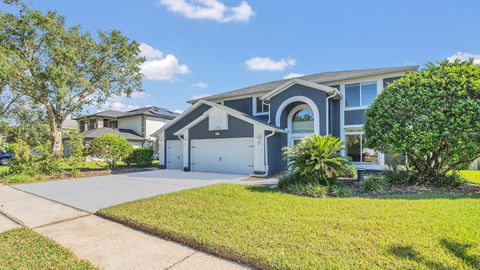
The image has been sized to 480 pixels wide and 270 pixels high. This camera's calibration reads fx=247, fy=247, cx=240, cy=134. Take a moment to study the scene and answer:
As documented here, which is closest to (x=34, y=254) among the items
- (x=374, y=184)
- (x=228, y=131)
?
(x=374, y=184)

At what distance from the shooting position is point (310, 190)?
7.96 meters

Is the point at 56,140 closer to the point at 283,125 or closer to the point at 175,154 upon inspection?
the point at 175,154

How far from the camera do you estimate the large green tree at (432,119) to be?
8.05 meters

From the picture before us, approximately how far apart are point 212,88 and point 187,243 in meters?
21.6

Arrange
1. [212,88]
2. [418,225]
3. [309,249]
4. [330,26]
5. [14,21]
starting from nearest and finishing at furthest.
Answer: [309,249]
[418,225]
[330,26]
[14,21]
[212,88]

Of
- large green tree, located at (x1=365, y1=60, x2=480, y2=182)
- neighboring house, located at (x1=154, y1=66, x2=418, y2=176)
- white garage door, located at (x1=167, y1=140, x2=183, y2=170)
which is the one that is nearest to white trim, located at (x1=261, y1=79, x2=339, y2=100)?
neighboring house, located at (x1=154, y1=66, x2=418, y2=176)

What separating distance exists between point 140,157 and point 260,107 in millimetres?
10507

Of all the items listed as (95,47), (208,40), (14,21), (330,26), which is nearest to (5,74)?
(14,21)

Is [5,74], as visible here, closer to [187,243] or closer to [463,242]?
[187,243]

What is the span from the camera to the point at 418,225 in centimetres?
472

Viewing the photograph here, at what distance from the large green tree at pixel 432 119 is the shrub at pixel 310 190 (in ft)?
10.4

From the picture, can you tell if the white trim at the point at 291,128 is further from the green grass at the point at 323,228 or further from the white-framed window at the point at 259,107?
the green grass at the point at 323,228

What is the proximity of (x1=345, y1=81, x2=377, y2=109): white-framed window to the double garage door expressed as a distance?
606 centimetres

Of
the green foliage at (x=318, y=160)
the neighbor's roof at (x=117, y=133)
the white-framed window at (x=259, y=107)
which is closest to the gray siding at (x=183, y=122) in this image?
the white-framed window at (x=259, y=107)
